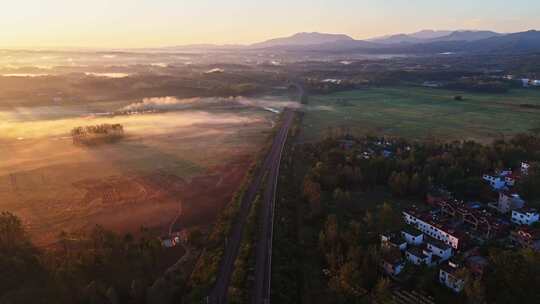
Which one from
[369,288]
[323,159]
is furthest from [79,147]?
[369,288]

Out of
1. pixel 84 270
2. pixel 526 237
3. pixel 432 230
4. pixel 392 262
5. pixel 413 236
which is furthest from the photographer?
pixel 432 230

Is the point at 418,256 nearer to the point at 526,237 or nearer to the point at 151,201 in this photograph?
the point at 526,237

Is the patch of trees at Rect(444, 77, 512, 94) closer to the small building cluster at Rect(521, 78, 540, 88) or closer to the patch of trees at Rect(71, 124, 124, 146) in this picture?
the small building cluster at Rect(521, 78, 540, 88)

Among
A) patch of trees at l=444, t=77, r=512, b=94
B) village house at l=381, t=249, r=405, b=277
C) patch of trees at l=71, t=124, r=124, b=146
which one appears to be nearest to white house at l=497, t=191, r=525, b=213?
village house at l=381, t=249, r=405, b=277

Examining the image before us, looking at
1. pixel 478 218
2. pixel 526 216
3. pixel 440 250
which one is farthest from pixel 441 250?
pixel 526 216

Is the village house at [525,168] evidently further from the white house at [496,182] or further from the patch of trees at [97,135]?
the patch of trees at [97,135]
